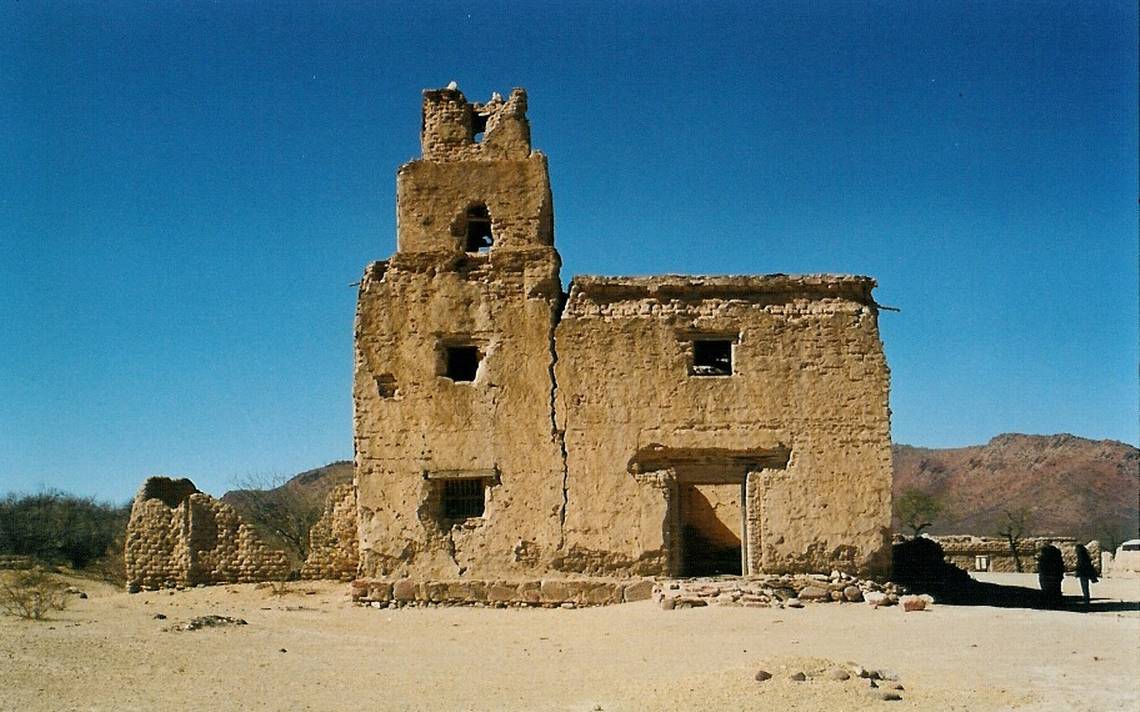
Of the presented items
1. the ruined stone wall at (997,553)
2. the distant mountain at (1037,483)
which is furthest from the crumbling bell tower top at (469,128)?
the distant mountain at (1037,483)

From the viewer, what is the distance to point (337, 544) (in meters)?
17.4

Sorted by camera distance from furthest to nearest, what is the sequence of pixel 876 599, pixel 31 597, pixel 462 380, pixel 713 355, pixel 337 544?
pixel 713 355 → pixel 337 544 → pixel 462 380 → pixel 31 597 → pixel 876 599

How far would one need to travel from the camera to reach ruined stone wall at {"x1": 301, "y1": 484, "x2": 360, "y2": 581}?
17297mm

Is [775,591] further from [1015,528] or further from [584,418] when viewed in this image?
[1015,528]

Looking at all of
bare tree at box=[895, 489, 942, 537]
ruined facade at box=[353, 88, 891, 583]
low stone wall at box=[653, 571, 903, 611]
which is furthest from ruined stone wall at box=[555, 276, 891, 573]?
bare tree at box=[895, 489, 942, 537]

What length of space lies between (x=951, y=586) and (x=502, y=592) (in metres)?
9.14

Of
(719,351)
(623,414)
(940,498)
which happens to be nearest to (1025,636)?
(623,414)

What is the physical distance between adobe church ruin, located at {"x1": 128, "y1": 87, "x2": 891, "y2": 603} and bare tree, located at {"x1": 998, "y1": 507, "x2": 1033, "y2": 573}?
14753mm

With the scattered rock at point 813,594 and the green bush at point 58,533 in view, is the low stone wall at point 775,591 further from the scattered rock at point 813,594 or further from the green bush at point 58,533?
the green bush at point 58,533

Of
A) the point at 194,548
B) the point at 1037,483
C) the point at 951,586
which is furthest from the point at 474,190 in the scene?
the point at 1037,483

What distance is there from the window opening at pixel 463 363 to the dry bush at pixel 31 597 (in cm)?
632

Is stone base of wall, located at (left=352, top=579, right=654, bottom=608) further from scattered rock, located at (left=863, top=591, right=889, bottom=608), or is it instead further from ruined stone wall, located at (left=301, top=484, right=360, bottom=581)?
scattered rock, located at (left=863, top=591, right=889, bottom=608)

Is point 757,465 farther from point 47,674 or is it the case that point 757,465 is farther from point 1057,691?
point 47,674

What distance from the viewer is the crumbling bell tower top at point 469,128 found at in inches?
650
